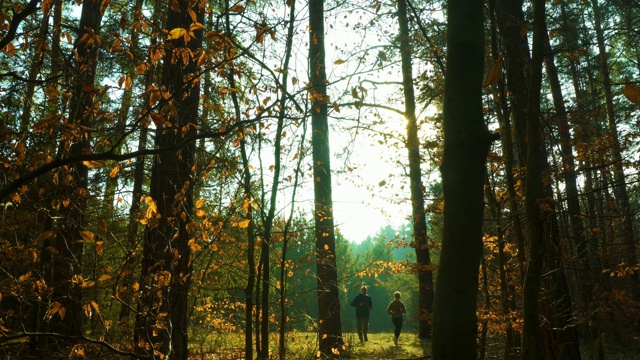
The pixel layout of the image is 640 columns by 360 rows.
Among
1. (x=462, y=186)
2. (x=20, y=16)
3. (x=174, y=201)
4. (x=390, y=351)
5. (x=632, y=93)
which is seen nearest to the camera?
(x=632, y=93)

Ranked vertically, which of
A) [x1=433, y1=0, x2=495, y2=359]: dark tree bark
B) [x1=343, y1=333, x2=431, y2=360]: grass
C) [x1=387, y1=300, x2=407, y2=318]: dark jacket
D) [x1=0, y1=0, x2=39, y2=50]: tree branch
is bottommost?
[x1=343, y1=333, x2=431, y2=360]: grass

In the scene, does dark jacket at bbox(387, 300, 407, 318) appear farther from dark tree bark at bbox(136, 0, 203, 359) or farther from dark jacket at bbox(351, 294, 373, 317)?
dark tree bark at bbox(136, 0, 203, 359)

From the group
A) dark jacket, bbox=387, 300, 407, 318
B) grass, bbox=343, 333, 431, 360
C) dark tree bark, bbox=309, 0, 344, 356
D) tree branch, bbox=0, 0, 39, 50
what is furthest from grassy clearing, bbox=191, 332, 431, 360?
tree branch, bbox=0, 0, 39, 50

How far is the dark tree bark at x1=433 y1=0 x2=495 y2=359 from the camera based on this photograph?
8.24 feet

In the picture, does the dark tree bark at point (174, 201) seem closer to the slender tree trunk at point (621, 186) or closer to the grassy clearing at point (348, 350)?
the grassy clearing at point (348, 350)

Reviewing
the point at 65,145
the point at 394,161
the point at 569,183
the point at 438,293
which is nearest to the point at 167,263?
the point at 65,145

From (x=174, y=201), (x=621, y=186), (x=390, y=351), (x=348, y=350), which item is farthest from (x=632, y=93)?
(x=621, y=186)

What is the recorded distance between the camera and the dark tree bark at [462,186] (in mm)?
2512

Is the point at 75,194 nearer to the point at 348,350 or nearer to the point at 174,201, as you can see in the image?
the point at 174,201

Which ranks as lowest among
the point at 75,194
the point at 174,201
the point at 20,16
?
the point at 174,201

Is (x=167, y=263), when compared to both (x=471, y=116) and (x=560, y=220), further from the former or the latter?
(x=560, y=220)

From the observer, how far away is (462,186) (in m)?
2.61

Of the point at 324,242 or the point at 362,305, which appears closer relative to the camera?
the point at 324,242

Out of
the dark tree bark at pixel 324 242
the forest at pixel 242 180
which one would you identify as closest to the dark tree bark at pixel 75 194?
the forest at pixel 242 180
